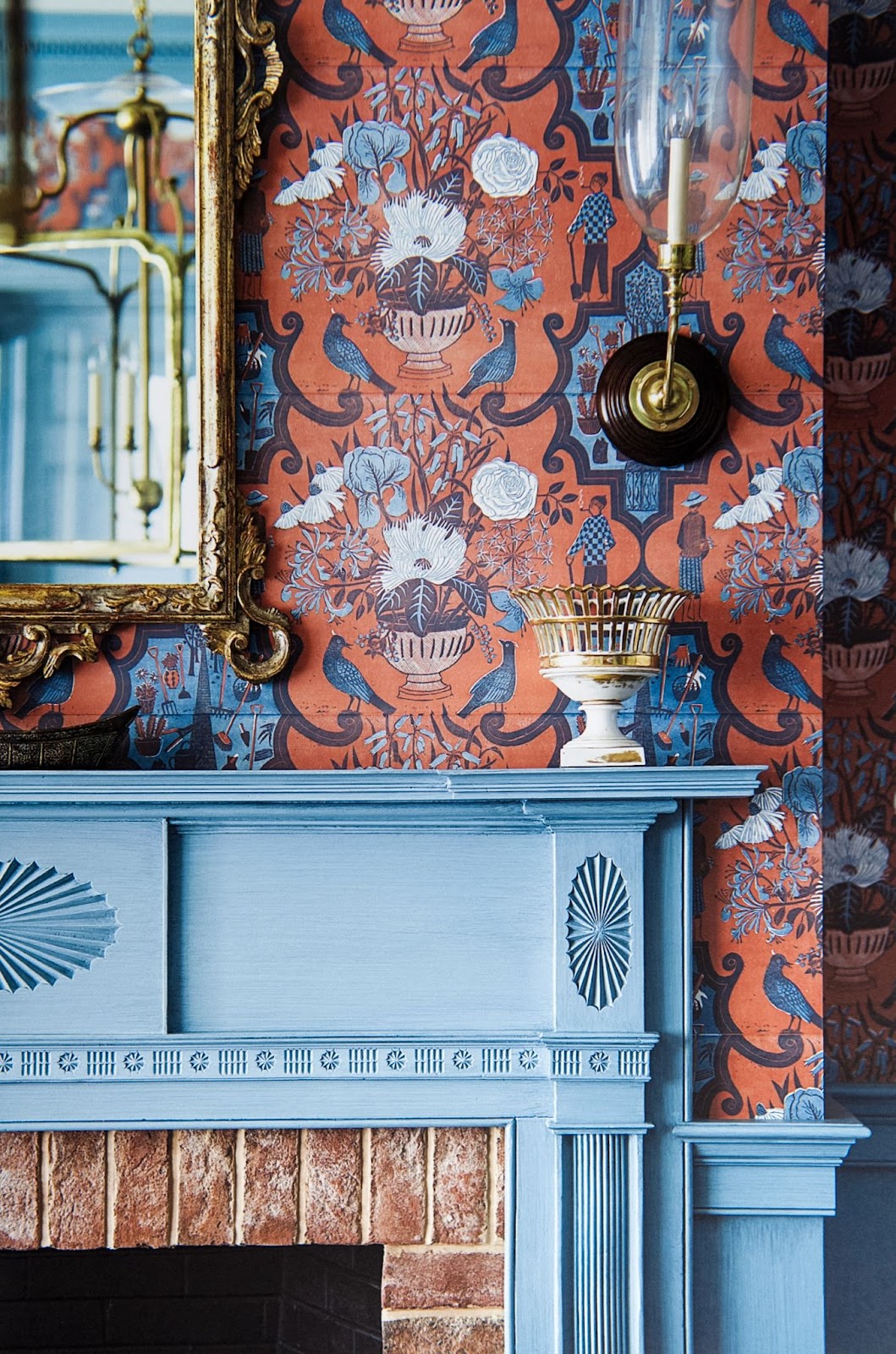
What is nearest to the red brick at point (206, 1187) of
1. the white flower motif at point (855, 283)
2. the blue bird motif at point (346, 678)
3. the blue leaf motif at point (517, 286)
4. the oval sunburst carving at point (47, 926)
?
the oval sunburst carving at point (47, 926)

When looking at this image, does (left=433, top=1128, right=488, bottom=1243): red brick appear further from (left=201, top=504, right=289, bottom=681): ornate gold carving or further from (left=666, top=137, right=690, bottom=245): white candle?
(left=666, top=137, right=690, bottom=245): white candle

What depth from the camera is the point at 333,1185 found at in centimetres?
139

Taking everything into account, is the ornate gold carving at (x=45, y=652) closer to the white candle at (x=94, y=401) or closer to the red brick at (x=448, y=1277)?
the white candle at (x=94, y=401)

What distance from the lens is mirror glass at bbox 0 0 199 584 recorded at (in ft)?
4.70

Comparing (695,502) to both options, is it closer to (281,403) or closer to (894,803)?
(281,403)

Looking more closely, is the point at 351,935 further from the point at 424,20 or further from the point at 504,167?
the point at 424,20

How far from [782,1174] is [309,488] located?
106cm

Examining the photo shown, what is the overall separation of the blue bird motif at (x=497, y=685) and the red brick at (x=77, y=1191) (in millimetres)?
714

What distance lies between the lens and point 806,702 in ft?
4.73

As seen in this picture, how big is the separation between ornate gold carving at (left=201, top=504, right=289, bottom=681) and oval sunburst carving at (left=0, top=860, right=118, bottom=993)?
335 millimetres

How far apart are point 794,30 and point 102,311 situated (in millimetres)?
967

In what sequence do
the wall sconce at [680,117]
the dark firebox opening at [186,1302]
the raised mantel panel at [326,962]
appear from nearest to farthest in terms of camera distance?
1. the wall sconce at [680,117]
2. the raised mantel panel at [326,962]
3. the dark firebox opening at [186,1302]

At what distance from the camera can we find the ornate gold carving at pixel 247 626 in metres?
1.43

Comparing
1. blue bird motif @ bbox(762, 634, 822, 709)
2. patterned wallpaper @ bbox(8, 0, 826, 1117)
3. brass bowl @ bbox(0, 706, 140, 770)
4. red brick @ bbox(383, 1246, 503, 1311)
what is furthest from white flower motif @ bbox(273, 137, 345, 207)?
red brick @ bbox(383, 1246, 503, 1311)
